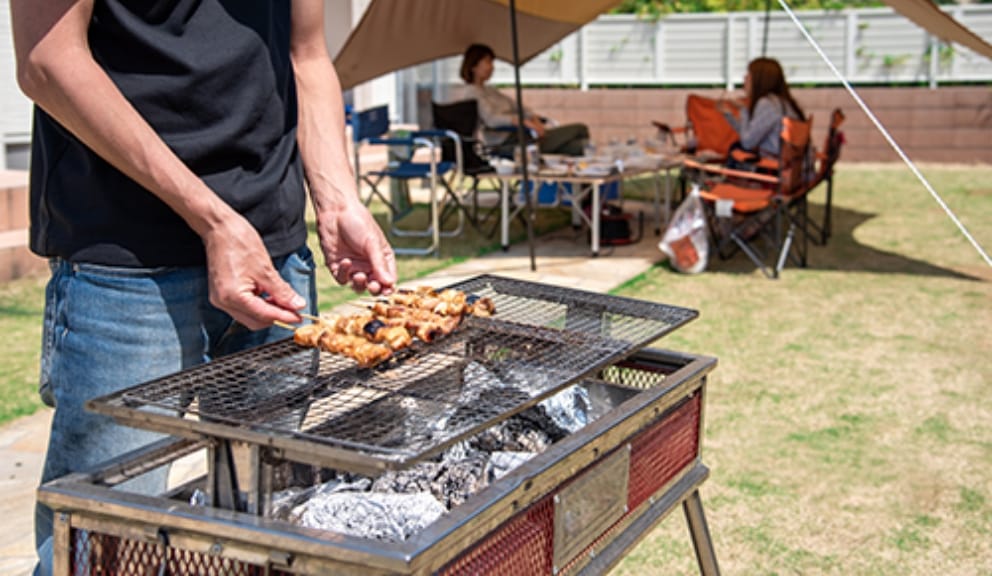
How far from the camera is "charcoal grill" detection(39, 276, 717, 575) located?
1411 millimetres

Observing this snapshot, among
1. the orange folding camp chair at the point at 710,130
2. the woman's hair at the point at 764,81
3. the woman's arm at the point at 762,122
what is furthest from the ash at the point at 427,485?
the orange folding camp chair at the point at 710,130

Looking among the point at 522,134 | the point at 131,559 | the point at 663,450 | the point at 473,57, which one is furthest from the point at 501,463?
the point at 473,57

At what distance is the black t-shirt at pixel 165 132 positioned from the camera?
1724 mm

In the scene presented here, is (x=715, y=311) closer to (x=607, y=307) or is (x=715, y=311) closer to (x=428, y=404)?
(x=607, y=307)

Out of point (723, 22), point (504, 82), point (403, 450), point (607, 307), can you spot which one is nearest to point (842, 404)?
point (607, 307)

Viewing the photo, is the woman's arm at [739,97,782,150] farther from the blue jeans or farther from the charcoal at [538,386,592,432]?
the blue jeans

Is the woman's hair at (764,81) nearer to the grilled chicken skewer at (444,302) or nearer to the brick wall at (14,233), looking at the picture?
the brick wall at (14,233)

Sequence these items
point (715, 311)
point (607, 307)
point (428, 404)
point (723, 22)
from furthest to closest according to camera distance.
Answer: point (723, 22) → point (715, 311) → point (607, 307) → point (428, 404)

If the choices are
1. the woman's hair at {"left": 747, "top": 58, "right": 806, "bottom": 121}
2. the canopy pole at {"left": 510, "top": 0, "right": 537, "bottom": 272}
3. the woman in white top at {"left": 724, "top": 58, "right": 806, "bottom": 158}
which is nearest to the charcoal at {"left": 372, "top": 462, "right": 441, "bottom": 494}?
the canopy pole at {"left": 510, "top": 0, "right": 537, "bottom": 272}

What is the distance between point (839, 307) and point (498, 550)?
5423 mm

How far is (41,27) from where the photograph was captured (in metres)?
1.59

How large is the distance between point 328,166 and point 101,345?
1.90 feet

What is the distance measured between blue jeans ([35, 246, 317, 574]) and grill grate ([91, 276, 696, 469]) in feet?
0.37

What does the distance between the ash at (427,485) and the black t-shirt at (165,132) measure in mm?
477
